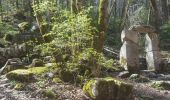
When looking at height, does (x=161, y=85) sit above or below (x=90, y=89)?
below

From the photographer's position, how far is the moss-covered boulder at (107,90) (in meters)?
8.77

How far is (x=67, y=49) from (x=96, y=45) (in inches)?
40.5

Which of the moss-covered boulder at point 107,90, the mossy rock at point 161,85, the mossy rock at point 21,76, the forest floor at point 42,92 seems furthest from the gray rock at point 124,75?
the moss-covered boulder at point 107,90

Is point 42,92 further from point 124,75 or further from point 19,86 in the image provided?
point 124,75

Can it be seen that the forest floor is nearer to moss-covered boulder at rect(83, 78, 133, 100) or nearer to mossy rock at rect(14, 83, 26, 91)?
mossy rock at rect(14, 83, 26, 91)

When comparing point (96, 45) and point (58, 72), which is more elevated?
point (96, 45)

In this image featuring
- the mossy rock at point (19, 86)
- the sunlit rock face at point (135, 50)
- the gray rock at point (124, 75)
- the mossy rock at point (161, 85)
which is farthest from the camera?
the sunlit rock face at point (135, 50)

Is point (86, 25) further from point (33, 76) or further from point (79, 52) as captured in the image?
point (33, 76)

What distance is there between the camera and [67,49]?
10.5 m

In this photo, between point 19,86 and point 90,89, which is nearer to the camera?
point 90,89

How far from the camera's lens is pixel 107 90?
29.0 ft

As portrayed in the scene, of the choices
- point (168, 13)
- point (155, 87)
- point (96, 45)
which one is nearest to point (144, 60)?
point (155, 87)

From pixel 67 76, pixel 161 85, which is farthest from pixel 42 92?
pixel 161 85

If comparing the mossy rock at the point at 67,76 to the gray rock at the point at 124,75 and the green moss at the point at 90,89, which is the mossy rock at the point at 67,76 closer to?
the green moss at the point at 90,89
